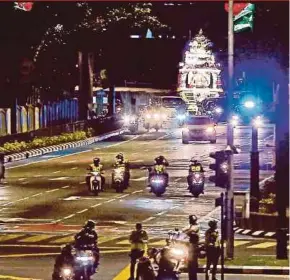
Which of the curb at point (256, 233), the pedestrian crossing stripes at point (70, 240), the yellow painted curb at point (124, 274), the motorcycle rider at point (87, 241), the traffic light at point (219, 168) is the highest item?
the traffic light at point (219, 168)

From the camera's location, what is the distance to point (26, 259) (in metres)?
24.6

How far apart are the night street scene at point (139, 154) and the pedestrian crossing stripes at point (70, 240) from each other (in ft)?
0.17

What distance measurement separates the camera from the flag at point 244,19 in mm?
24422

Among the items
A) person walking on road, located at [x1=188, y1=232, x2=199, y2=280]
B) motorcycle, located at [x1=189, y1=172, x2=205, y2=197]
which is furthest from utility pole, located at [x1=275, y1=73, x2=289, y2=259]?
motorcycle, located at [x1=189, y1=172, x2=205, y2=197]

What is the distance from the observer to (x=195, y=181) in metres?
39.6

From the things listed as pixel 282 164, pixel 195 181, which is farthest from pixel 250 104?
pixel 195 181

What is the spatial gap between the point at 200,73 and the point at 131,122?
7.41 m

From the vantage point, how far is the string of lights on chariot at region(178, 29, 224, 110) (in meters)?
86.6

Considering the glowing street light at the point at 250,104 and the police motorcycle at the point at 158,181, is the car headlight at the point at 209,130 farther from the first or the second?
the glowing street light at the point at 250,104

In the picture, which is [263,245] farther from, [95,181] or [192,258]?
[95,181]

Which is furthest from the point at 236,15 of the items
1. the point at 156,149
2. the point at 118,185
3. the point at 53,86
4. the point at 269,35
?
the point at 53,86

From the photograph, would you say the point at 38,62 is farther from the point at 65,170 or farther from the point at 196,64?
the point at 65,170

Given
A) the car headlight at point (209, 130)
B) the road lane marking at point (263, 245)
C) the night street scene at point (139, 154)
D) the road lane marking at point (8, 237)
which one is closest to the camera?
the night street scene at point (139, 154)

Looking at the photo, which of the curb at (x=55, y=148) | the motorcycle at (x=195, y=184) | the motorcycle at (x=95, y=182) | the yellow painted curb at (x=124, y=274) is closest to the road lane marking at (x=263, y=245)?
the yellow painted curb at (x=124, y=274)
